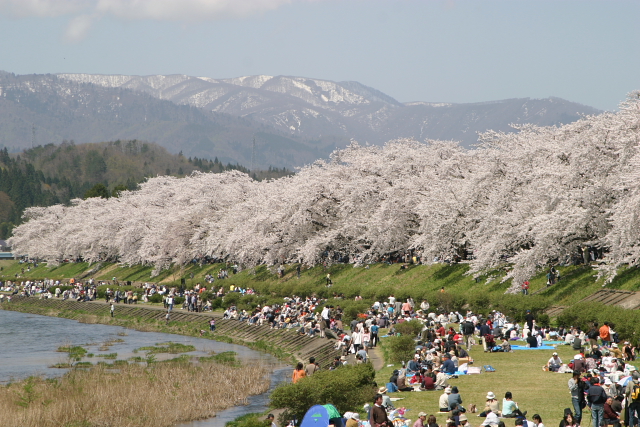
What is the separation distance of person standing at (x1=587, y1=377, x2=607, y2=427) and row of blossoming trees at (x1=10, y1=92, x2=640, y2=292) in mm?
17847

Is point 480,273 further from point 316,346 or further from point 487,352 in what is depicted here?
point 487,352

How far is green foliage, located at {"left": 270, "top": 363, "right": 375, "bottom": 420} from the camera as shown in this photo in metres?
22.2

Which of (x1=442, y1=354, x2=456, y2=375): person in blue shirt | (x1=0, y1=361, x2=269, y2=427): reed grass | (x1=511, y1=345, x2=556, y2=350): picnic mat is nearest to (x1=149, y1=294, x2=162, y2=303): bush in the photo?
(x1=0, y1=361, x2=269, y2=427): reed grass

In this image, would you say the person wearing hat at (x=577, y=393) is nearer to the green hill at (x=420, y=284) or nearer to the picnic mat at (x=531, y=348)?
the picnic mat at (x=531, y=348)

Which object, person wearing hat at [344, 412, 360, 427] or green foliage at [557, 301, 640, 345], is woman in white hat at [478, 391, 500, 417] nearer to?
person wearing hat at [344, 412, 360, 427]

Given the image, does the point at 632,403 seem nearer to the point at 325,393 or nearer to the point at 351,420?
the point at 351,420

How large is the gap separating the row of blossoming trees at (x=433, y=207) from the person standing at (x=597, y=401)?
1785 cm

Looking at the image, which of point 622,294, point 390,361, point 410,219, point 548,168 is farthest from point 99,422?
point 410,219

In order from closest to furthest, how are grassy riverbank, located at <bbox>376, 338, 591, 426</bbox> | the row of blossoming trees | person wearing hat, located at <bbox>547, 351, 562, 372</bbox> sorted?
grassy riverbank, located at <bbox>376, 338, 591, 426</bbox> → person wearing hat, located at <bbox>547, 351, 562, 372</bbox> → the row of blossoming trees

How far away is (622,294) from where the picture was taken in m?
37.0

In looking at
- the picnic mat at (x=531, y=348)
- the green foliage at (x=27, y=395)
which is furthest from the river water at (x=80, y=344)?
the picnic mat at (x=531, y=348)

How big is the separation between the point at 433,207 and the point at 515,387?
30.3 metres

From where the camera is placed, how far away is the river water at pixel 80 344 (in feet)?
117

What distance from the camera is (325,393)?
73.9ft
